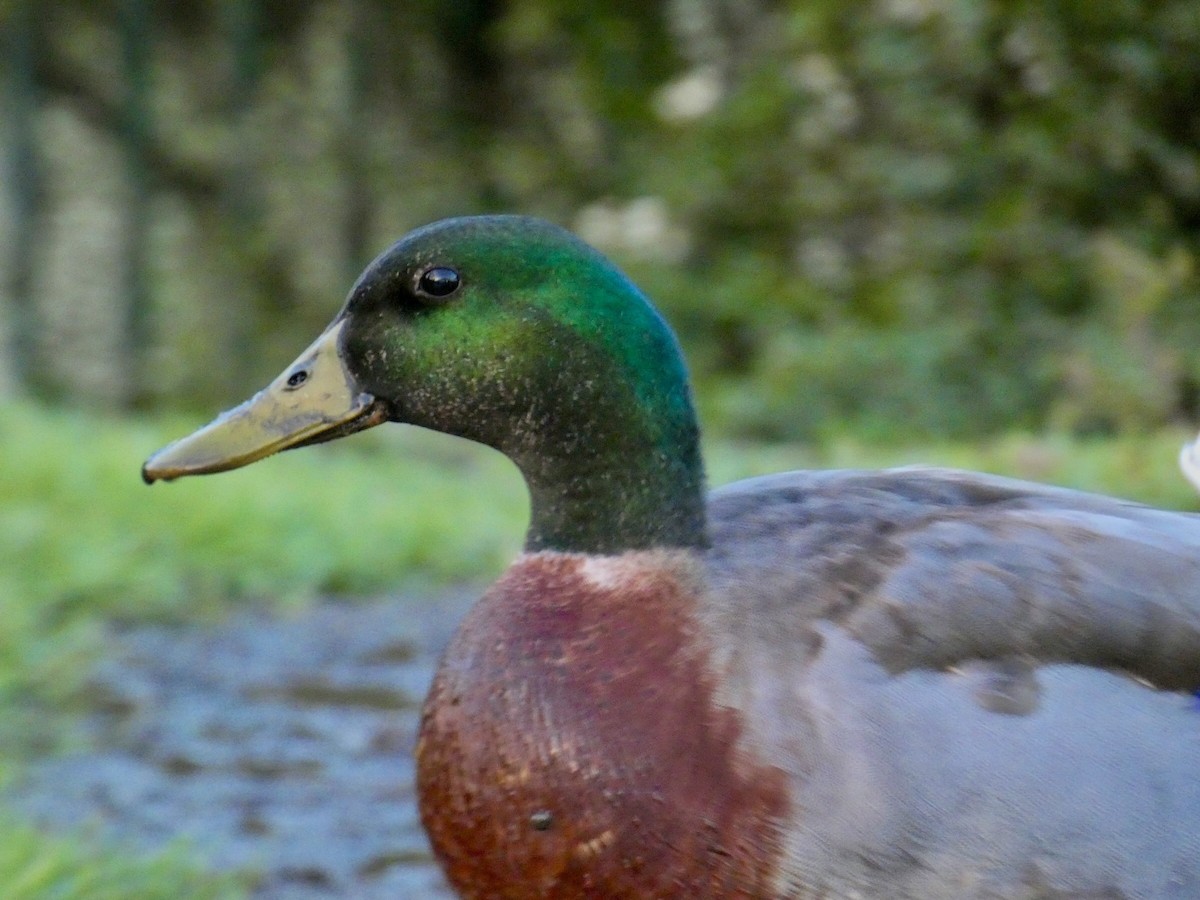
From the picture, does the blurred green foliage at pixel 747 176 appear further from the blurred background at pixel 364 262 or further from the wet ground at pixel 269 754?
the wet ground at pixel 269 754

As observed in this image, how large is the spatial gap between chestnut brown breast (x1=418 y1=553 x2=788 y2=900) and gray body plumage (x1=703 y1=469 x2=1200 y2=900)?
39mm

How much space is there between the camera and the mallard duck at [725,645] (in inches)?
57.5

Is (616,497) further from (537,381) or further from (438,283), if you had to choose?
(438,283)

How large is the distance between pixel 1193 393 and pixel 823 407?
1.81 m

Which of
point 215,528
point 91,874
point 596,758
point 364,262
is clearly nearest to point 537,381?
point 596,758

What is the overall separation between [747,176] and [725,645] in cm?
774

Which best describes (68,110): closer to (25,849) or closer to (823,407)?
(823,407)

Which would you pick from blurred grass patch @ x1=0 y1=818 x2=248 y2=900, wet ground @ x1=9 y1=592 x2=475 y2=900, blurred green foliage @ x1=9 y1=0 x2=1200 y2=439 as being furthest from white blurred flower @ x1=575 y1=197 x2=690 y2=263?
blurred grass patch @ x1=0 y1=818 x2=248 y2=900

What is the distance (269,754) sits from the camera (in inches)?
120

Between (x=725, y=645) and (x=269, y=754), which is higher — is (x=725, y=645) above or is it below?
above

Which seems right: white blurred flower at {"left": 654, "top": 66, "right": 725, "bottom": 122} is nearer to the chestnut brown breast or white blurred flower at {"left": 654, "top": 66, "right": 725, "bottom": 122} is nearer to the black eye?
the black eye

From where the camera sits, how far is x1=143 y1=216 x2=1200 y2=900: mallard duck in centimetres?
146

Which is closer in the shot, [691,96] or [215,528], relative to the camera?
[215,528]

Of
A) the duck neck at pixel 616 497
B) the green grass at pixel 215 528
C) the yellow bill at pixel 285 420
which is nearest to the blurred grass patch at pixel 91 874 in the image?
the green grass at pixel 215 528
